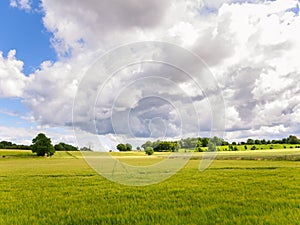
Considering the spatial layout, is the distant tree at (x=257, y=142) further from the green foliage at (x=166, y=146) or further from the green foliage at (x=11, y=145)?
the green foliage at (x=166, y=146)

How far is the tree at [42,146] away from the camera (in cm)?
10800

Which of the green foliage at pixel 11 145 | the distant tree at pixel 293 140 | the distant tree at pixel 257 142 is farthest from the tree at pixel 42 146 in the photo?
the distant tree at pixel 293 140

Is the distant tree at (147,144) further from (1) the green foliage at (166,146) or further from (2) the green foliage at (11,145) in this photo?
(2) the green foliage at (11,145)

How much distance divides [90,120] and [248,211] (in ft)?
25.7

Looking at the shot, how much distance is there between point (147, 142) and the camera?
54.3ft

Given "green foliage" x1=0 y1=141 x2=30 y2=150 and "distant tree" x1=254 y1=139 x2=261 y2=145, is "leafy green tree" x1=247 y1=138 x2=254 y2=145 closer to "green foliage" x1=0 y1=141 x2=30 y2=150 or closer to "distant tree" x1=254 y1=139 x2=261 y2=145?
"distant tree" x1=254 y1=139 x2=261 y2=145

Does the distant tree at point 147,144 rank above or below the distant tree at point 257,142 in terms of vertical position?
below

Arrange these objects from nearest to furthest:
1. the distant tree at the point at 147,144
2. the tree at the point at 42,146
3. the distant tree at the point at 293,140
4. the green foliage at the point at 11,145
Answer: the distant tree at the point at 147,144, the tree at the point at 42,146, the distant tree at the point at 293,140, the green foliage at the point at 11,145

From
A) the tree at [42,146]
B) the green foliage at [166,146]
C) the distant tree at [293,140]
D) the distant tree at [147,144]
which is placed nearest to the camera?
the distant tree at [147,144]

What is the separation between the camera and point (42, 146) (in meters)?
108

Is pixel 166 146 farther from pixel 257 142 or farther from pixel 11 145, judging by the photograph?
pixel 11 145

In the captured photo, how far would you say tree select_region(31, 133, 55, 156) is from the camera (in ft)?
354

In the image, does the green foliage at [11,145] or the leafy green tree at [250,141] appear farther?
the green foliage at [11,145]

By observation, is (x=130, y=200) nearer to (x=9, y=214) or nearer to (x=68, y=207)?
(x=68, y=207)
